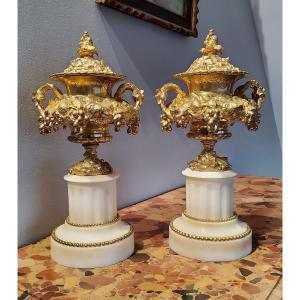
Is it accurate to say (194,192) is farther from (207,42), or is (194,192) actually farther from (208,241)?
(207,42)

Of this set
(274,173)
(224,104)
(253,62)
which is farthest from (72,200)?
(274,173)

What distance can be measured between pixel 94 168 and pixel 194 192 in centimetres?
25

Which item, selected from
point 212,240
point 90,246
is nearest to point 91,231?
point 90,246

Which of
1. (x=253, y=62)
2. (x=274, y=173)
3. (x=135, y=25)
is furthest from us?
(x=274, y=173)

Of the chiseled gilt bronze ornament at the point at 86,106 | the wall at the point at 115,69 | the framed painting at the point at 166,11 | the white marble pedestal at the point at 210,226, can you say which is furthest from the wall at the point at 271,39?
the chiseled gilt bronze ornament at the point at 86,106

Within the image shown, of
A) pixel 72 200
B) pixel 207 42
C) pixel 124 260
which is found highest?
pixel 207 42

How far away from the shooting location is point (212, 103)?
725 millimetres

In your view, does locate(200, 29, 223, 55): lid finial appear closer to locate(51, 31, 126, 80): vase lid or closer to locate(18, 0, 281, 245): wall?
locate(51, 31, 126, 80): vase lid

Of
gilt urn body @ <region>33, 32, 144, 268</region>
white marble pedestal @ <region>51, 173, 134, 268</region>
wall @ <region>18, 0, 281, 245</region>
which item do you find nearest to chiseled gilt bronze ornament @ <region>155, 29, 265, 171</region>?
gilt urn body @ <region>33, 32, 144, 268</region>

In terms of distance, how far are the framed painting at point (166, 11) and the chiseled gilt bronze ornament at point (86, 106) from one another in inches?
15.3

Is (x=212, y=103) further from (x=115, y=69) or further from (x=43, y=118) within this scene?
(x=115, y=69)

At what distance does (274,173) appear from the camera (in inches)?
94.4

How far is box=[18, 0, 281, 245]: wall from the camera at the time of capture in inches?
33.3

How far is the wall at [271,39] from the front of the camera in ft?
7.13
